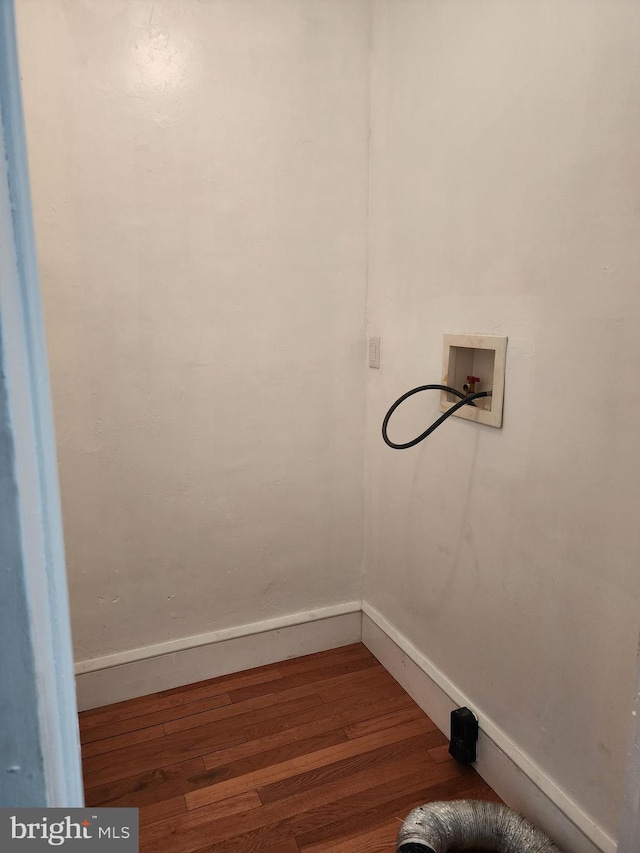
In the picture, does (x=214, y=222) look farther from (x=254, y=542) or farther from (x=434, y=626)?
(x=434, y=626)

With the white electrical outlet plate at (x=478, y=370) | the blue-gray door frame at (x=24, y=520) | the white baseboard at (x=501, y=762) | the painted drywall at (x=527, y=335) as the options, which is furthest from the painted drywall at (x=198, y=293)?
the blue-gray door frame at (x=24, y=520)

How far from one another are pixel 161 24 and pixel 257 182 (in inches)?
18.3

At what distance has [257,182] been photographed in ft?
5.74

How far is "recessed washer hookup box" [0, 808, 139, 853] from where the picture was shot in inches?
16.0

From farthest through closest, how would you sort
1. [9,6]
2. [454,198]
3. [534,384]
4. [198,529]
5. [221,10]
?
[198,529] → [221,10] → [454,198] → [534,384] → [9,6]

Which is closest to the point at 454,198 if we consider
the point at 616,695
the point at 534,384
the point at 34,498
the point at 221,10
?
the point at 534,384

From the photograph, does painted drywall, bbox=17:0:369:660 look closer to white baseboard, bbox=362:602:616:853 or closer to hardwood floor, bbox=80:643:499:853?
hardwood floor, bbox=80:643:499:853

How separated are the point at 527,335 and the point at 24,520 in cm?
113

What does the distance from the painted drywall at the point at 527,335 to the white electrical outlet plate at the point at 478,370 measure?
0.03 m

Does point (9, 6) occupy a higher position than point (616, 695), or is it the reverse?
point (9, 6)

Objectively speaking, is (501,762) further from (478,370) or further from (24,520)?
(24,520)

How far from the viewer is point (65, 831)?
0.44 metres

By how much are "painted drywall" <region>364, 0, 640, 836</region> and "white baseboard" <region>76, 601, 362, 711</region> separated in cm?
39

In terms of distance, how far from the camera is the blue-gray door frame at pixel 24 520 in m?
0.38
